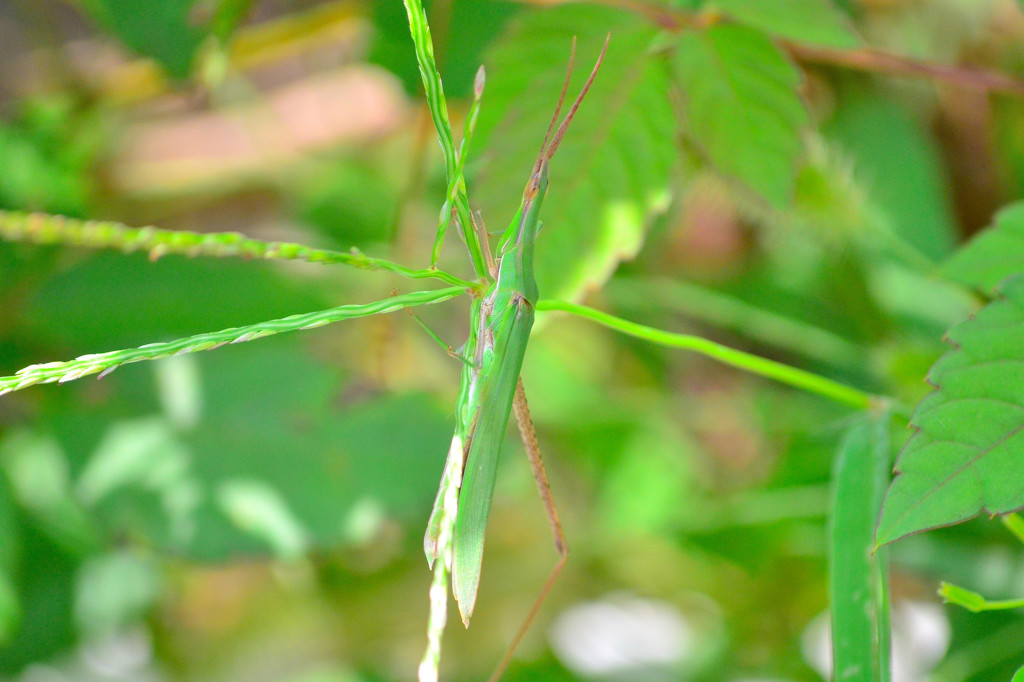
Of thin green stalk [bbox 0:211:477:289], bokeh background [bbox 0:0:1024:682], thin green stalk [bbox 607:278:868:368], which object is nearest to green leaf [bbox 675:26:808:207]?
bokeh background [bbox 0:0:1024:682]

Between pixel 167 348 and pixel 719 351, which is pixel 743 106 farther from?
pixel 167 348

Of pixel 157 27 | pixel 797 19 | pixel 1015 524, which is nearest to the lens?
pixel 1015 524

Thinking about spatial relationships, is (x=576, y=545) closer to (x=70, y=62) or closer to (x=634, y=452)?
(x=634, y=452)

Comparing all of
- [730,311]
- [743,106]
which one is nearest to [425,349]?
[730,311]

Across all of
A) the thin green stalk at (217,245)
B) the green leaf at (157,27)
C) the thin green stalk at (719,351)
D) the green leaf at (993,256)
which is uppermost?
the green leaf at (157,27)

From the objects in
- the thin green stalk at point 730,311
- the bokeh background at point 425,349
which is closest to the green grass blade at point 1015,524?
the bokeh background at point 425,349

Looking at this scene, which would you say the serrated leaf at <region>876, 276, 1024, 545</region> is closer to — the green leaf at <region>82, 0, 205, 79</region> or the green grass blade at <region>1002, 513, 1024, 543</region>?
the green grass blade at <region>1002, 513, 1024, 543</region>

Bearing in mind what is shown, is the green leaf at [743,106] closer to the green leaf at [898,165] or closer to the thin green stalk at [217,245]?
the thin green stalk at [217,245]
